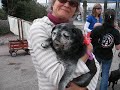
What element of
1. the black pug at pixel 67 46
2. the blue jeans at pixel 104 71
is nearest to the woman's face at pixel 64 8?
the black pug at pixel 67 46

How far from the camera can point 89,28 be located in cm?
568

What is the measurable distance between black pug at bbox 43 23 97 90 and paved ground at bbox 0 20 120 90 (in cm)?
425

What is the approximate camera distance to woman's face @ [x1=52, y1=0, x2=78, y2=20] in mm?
1750

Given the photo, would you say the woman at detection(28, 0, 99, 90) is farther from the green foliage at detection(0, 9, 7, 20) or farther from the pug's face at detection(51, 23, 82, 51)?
the green foliage at detection(0, 9, 7, 20)

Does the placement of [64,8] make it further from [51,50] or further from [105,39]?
[105,39]

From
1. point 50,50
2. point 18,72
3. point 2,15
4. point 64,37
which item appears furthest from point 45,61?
point 2,15

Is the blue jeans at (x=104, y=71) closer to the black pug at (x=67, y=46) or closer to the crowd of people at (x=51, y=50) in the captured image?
the crowd of people at (x=51, y=50)

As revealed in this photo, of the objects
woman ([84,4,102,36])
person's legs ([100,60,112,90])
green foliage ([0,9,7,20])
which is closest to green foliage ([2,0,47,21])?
green foliage ([0,9,7,20])

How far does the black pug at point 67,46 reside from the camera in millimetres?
1605

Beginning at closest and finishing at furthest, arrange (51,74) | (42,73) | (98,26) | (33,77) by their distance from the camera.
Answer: (51,74) < (42,73) < (98,26) < (33,77)

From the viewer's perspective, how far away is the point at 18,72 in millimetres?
7574

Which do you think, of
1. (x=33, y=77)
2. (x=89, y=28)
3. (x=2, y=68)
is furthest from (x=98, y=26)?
(x=2, y=68)

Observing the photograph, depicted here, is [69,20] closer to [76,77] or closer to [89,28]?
[76,77]

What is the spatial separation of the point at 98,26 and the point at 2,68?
4.27 m
